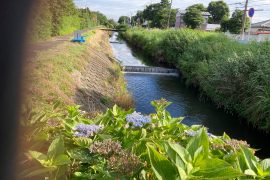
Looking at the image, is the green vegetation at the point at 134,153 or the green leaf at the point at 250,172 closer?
the green vegetation at the point at 134,153

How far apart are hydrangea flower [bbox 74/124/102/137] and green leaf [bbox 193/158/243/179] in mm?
753

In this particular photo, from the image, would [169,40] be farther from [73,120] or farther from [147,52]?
[73,120]

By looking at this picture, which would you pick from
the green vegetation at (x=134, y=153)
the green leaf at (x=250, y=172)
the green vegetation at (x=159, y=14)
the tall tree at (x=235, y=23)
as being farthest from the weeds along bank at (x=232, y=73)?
the green vegetation at (x=159, y=14)

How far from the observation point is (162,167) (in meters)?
A: 1.76

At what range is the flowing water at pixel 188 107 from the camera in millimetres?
9953

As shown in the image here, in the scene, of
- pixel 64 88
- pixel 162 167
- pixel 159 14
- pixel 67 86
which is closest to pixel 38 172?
pixel 162 167

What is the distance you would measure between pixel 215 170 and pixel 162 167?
26cm

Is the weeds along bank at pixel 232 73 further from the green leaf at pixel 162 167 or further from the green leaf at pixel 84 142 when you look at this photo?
the green leaf at pixel 162 167

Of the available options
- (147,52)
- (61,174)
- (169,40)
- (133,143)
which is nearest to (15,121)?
(61,174)

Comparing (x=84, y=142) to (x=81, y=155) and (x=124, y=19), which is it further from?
(x=124, y=19)

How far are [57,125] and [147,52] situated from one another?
90.3ft

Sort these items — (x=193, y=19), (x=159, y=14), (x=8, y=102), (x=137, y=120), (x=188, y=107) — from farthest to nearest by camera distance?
(x=159, y=14) → (x=193, y=19) → (x=188, y=107) → (x=8, y=102) → (x=137, y=120)

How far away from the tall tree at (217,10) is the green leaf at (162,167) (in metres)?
66.1

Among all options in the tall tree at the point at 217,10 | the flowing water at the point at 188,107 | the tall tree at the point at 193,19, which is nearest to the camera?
the flowing water at the point at 188,107
